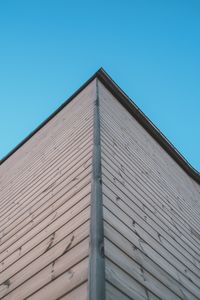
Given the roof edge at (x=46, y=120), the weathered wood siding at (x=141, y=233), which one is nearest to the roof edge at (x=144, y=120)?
the roof edge at (x=46, y=120)

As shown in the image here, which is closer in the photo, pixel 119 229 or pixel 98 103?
pixel 119 229

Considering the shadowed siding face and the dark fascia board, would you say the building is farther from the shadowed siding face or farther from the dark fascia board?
the dark fascia board

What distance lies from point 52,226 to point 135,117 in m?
5.10

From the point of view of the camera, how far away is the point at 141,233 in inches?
109

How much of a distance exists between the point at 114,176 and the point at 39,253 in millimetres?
1077

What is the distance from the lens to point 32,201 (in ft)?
12.4

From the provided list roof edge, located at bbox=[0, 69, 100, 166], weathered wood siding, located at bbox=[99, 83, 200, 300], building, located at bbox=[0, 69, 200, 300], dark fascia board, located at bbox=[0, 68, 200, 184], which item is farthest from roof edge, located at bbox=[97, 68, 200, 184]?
weathered wood siding, located at bbox=[99, 83, 200, 300]

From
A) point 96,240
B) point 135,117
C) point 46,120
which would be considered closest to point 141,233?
point 96,240

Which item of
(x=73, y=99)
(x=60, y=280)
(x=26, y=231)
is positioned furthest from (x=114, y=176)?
(x=73, y=99)

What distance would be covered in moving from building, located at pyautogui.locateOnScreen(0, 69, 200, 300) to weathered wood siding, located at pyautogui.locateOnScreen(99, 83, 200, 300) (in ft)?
0.03

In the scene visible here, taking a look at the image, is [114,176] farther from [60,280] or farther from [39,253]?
[60,280]

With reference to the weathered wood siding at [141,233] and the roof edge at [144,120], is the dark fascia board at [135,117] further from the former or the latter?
the weathered wood siding at [141,233]

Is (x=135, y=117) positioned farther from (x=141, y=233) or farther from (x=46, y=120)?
(x=141, y=233)

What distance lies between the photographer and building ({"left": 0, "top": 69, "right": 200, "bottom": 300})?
1.98 meters
